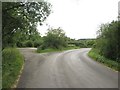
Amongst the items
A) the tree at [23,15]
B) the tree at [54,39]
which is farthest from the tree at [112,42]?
the tree at [54,39]

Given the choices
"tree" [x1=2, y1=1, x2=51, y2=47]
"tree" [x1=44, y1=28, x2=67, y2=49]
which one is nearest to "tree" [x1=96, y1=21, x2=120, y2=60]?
"tree" [x1=2, y1=1, x2=51, y2=47]

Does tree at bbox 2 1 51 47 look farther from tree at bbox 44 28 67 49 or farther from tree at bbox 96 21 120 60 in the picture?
tree at bbox 44 28 67 49

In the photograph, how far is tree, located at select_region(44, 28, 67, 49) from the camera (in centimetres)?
5800

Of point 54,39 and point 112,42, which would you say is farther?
point 54,39

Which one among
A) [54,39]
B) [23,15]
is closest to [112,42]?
[23,15]

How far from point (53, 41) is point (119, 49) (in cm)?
3487

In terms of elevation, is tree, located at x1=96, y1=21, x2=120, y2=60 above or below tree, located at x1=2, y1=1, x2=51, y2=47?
below

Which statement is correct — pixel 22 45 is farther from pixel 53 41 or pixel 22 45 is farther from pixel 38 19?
pixel 38 19

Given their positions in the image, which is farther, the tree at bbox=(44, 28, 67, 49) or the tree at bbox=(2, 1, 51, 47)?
the tree at bbox=(44, 28, 67, 49)

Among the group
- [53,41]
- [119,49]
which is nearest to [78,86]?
[119,49]

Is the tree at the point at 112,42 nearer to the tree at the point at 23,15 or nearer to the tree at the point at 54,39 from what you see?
the tree at the point at 23,15

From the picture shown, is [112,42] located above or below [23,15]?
below

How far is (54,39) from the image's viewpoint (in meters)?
59.7

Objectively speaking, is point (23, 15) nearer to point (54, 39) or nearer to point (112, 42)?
point (112, 42)
